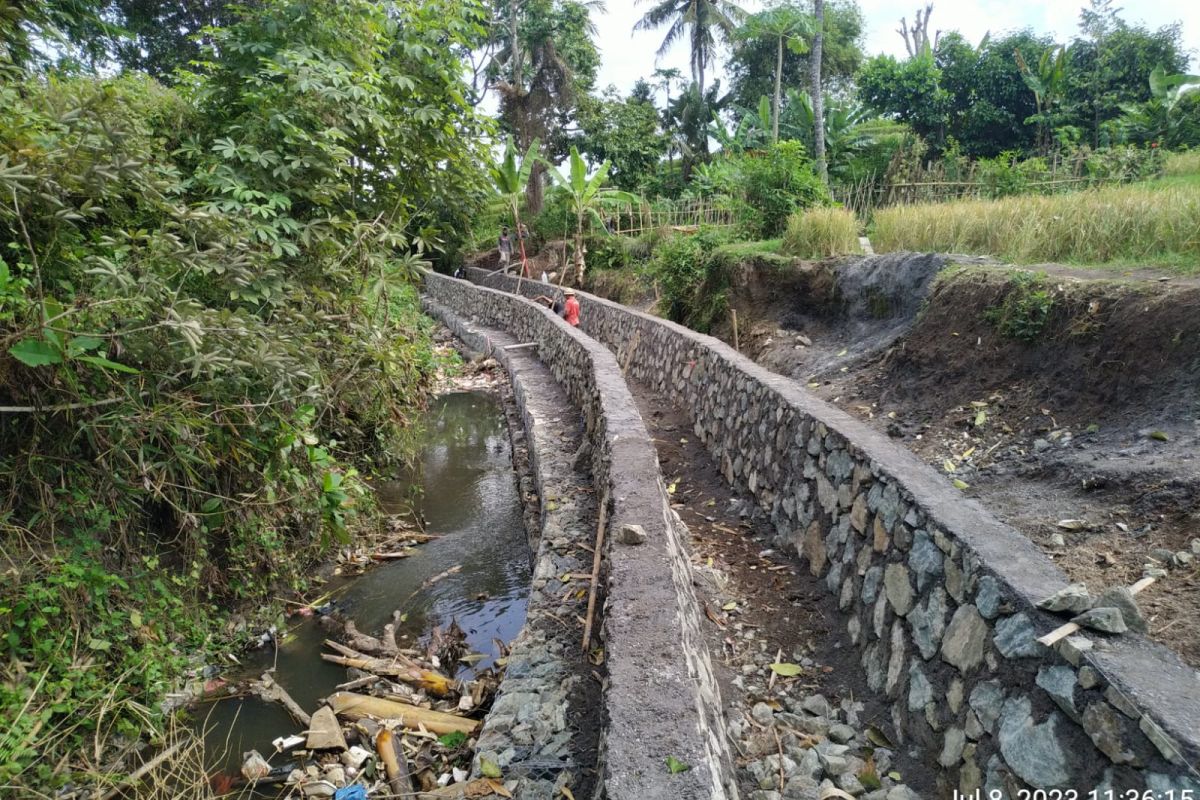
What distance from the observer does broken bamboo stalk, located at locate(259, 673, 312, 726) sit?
3.94 metres

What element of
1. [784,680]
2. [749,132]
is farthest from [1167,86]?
[784,680]

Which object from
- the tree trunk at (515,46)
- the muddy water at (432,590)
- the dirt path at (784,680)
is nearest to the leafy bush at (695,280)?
the muddy water at (432,590)

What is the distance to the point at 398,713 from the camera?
3.88m

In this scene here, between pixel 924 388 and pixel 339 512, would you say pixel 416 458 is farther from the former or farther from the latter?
pixel 924 388

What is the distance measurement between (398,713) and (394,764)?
0.46m

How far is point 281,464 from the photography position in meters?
4.45

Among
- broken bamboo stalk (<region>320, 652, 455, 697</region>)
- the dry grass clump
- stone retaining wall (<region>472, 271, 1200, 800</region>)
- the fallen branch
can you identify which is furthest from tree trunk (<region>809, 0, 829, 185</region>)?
the fallen branch

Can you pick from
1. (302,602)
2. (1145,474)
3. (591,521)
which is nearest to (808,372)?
(591,521)

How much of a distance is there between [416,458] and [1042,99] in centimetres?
2131

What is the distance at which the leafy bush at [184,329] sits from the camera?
3.19m

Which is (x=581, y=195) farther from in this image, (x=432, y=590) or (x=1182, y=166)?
(x=432, y=590)

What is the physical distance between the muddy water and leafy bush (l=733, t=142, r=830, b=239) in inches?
228

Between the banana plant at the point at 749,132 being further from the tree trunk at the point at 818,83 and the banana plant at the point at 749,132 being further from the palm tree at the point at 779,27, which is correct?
the tree trunk at the point at 818,83

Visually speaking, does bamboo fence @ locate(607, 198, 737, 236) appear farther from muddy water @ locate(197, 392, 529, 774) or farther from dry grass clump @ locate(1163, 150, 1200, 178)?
muddy water @ locate(197, 392, 529, 774)
